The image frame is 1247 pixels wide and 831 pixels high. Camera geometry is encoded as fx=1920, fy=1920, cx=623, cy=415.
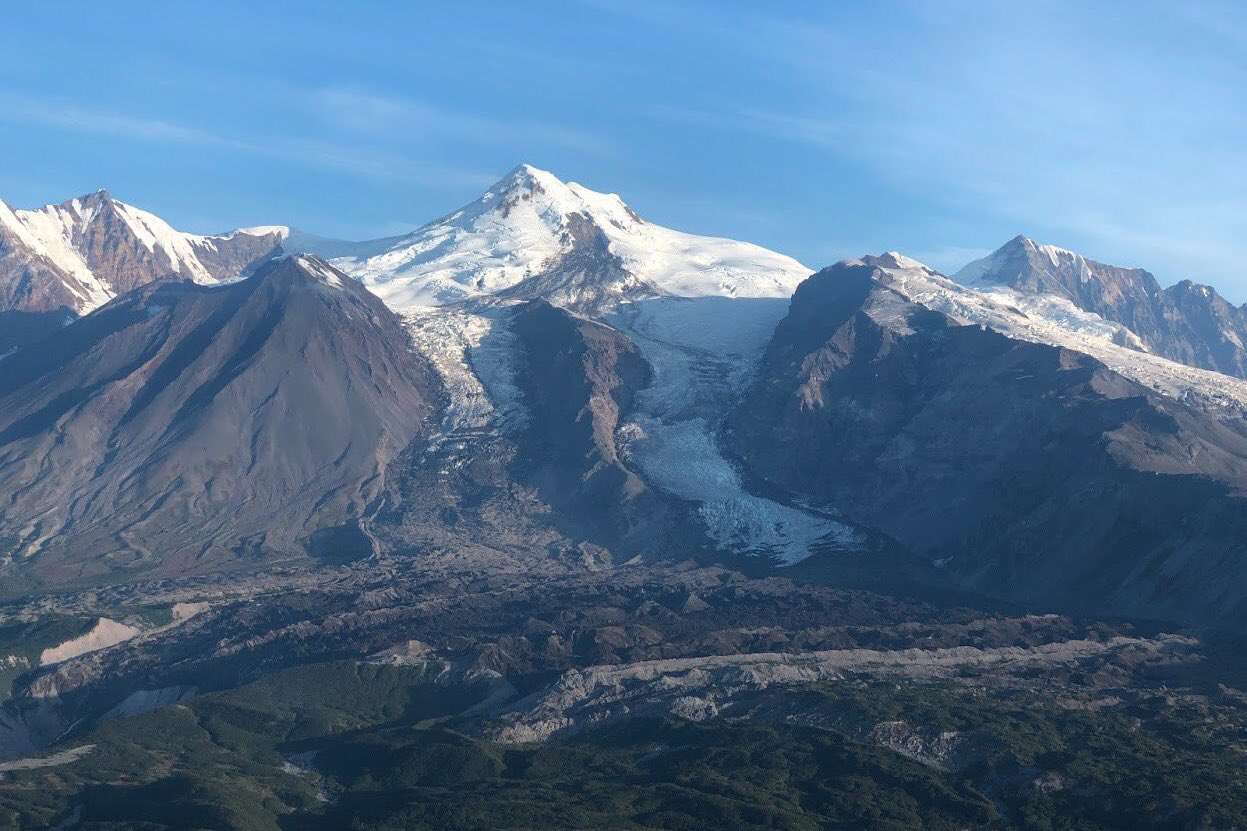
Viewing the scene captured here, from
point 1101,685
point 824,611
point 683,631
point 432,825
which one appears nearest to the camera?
point 432,825

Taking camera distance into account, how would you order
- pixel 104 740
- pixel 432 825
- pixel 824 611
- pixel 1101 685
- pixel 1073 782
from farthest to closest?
pixel 824 611
pixel 1101 685
pixel 104 740
pixel 1073 782
pixel 432 825

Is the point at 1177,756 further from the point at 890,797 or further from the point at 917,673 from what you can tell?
the point at 917,673

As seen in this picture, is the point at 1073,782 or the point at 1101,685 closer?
the point at 1073,782

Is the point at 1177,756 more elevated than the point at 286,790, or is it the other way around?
the point at 1177,756

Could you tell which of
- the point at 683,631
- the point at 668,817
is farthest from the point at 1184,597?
the point at 668,817

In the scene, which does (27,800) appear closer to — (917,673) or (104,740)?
(104,740)

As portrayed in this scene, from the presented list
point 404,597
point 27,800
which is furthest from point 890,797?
point 404,597
